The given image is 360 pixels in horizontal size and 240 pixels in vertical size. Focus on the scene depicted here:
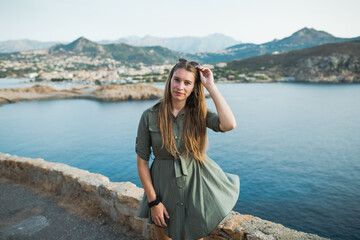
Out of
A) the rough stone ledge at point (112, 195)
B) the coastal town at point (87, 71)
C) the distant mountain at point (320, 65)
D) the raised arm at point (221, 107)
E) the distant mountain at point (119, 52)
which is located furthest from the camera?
the distant mountain at point (119, 52)

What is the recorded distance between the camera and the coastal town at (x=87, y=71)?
85.8 metres

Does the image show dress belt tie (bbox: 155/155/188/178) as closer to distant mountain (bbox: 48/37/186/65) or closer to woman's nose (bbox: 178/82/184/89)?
woman's nose (bbox: 178/82/184/89)

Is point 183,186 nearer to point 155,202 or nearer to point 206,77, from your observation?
point 155,202

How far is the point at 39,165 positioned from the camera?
183 inches

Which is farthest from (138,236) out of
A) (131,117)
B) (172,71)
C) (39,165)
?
(131,117)

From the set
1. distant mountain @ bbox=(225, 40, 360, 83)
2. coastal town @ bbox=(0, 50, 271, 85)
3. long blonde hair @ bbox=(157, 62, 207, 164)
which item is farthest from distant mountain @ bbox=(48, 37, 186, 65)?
long blonde hair @ bbox=(157, 62, 207, 164)

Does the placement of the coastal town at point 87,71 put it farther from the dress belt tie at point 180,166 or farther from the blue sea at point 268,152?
the dress belt tie at point 180,166

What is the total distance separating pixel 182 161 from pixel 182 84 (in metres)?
0.52

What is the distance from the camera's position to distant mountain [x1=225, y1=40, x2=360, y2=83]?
78.2 metres

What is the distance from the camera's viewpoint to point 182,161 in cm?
173

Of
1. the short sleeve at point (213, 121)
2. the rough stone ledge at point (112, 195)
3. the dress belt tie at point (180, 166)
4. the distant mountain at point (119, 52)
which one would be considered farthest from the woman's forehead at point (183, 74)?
the distant mountain at point (119, 52)

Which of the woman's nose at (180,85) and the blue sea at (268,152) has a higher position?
the woman's nose at (180,85)

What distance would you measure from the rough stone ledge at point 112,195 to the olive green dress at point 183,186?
0.76 metres

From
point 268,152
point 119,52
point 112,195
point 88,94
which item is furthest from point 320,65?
point 119,52
